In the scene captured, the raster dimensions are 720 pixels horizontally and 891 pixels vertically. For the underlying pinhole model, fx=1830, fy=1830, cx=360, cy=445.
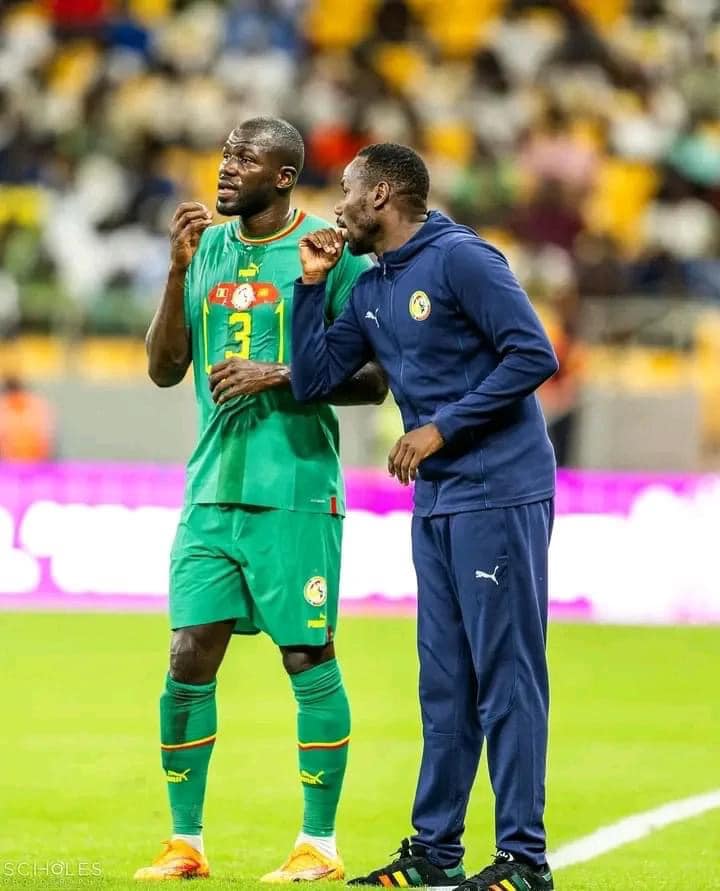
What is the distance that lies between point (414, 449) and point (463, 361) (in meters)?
0.30

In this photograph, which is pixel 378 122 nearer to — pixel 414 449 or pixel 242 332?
pixel 242 332

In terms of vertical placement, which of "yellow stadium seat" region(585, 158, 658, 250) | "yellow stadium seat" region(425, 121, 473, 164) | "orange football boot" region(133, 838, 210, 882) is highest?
"yellow stadium seat" region(425, 121, 473, 164)

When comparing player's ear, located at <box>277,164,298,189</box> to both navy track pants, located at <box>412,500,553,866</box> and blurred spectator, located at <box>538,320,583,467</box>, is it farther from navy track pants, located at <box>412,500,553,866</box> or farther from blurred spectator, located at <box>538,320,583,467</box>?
blurred spectator, located at <box>538,320,583,467</box>

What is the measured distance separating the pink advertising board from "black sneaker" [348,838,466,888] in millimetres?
7236

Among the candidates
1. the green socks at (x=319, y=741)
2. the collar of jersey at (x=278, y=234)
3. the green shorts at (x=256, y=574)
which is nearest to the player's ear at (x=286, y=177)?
the collar of jersey at (x=278, y=234)

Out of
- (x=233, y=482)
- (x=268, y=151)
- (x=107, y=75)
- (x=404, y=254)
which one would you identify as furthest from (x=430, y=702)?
(x=107, y=75)

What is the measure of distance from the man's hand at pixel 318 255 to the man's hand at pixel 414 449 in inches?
23.8

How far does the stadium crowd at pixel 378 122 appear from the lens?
16297mm

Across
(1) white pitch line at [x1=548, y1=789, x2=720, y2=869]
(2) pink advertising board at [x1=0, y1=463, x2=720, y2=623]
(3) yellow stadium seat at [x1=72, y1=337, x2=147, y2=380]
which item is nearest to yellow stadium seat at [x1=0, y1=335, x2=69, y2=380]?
(3) yellow stadium seat at [x1=72, y1=337, x2=147, y2=380]

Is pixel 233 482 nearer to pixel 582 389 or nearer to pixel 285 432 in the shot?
pixel 285 432

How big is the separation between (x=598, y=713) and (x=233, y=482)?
13.2 feet

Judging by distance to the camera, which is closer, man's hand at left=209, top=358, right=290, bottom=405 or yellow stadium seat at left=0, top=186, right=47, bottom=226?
man's hand at left=209, top=358, right=290, bottom=405

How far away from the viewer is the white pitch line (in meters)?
6.04

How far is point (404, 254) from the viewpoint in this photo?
5.25 metres
